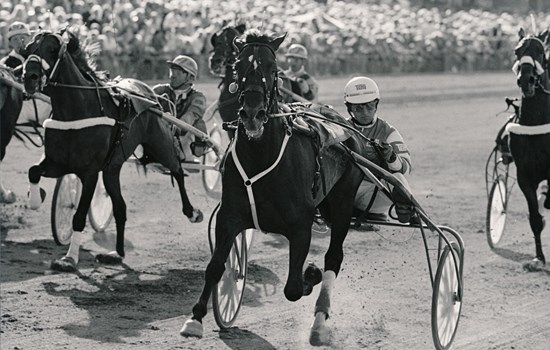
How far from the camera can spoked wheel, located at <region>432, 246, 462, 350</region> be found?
6.25 m

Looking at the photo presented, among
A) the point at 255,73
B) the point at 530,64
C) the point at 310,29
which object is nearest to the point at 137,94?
the point at 530,64

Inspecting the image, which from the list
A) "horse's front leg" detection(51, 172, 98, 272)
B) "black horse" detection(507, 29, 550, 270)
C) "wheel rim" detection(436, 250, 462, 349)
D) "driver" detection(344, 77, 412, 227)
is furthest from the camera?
"black horse" detection(507, 29, 550, 270)

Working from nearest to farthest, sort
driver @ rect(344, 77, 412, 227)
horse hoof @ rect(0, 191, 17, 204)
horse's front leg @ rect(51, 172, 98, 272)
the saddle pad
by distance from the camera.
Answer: driver @ rect(344, 77, 412, 227)
horse's front leg @ rect(51, 172, 98, 272)
the saddle pad
horse hoof @ rect(0, 191, 17, 204)

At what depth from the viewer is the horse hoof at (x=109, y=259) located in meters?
8.73

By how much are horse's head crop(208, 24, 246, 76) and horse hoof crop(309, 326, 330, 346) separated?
14.4 feet

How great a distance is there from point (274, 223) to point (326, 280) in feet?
2.62

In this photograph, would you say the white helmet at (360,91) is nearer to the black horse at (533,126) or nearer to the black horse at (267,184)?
the black horse at (267,184)

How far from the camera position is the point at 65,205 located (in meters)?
9.38

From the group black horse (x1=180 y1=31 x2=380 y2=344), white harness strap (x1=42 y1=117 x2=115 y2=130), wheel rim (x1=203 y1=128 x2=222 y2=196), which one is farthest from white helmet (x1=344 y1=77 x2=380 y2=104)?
wheel rim (x1=203 y1=128 x2=222 y2=196)

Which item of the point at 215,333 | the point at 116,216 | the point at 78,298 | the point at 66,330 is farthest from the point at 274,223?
the point at 116,216

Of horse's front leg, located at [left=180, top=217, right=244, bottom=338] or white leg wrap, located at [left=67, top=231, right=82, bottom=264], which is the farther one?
white leg wrap, located at [left=67, top=231, right=82, bottom=264]

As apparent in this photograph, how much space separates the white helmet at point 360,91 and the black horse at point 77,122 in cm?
233

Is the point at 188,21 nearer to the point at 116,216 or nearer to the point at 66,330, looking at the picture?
the point at 116,216

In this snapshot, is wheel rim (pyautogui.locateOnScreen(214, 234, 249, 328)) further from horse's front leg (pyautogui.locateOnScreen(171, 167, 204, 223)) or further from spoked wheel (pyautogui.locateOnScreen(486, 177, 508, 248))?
spoked wheel (pyautogui.locateOnScreen(486, 177, 508, 248))
